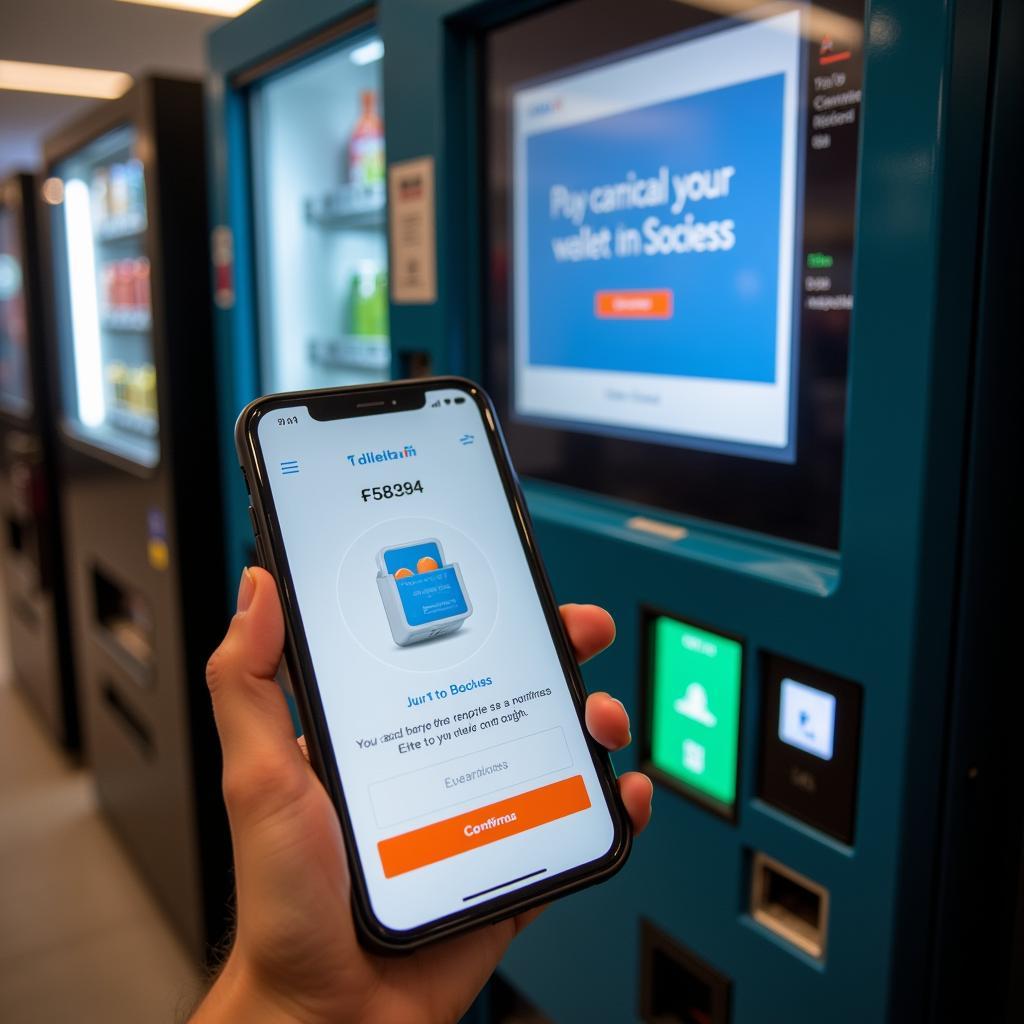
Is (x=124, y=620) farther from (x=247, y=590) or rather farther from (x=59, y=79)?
(x=59, y=79)

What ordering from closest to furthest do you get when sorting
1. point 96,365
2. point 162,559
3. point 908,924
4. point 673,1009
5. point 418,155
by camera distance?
point 908,924
point 673,1009
point 418,155
point 162,559
point 96,365

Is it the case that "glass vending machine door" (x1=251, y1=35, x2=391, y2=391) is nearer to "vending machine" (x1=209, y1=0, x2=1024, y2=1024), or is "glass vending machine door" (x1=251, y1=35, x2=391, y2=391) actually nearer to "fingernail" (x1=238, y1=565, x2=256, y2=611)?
"vending machine" (x1=209, y1=0, x2=1024, y2=1024)

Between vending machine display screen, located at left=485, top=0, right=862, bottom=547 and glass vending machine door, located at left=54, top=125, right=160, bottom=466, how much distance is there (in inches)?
61.4

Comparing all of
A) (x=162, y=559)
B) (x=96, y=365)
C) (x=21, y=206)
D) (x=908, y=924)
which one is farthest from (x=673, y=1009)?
(x=21, y=206)

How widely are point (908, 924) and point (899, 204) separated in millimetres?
703

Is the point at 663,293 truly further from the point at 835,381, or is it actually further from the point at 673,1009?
the point at 673,1009

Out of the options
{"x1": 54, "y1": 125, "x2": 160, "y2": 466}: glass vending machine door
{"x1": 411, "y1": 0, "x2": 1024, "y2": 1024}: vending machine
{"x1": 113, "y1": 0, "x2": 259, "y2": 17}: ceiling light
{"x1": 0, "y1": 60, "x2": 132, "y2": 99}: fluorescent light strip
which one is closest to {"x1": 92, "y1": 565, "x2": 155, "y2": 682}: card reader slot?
{"x1": 54, "y1": 125, "x2": 160, "y2": 466}: glass vending machine door

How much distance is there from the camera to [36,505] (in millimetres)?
3441

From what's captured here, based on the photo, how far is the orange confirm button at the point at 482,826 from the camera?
0.81m

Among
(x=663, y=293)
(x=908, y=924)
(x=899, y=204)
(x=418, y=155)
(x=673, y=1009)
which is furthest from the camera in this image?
(x=418, y=155)

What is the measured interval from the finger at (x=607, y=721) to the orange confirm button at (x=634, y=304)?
540mm

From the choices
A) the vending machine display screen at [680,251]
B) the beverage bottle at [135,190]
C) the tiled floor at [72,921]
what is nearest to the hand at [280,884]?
the vending machine display screen at [680,251]

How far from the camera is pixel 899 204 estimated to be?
90 centimetres

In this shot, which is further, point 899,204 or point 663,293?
point 663,293
